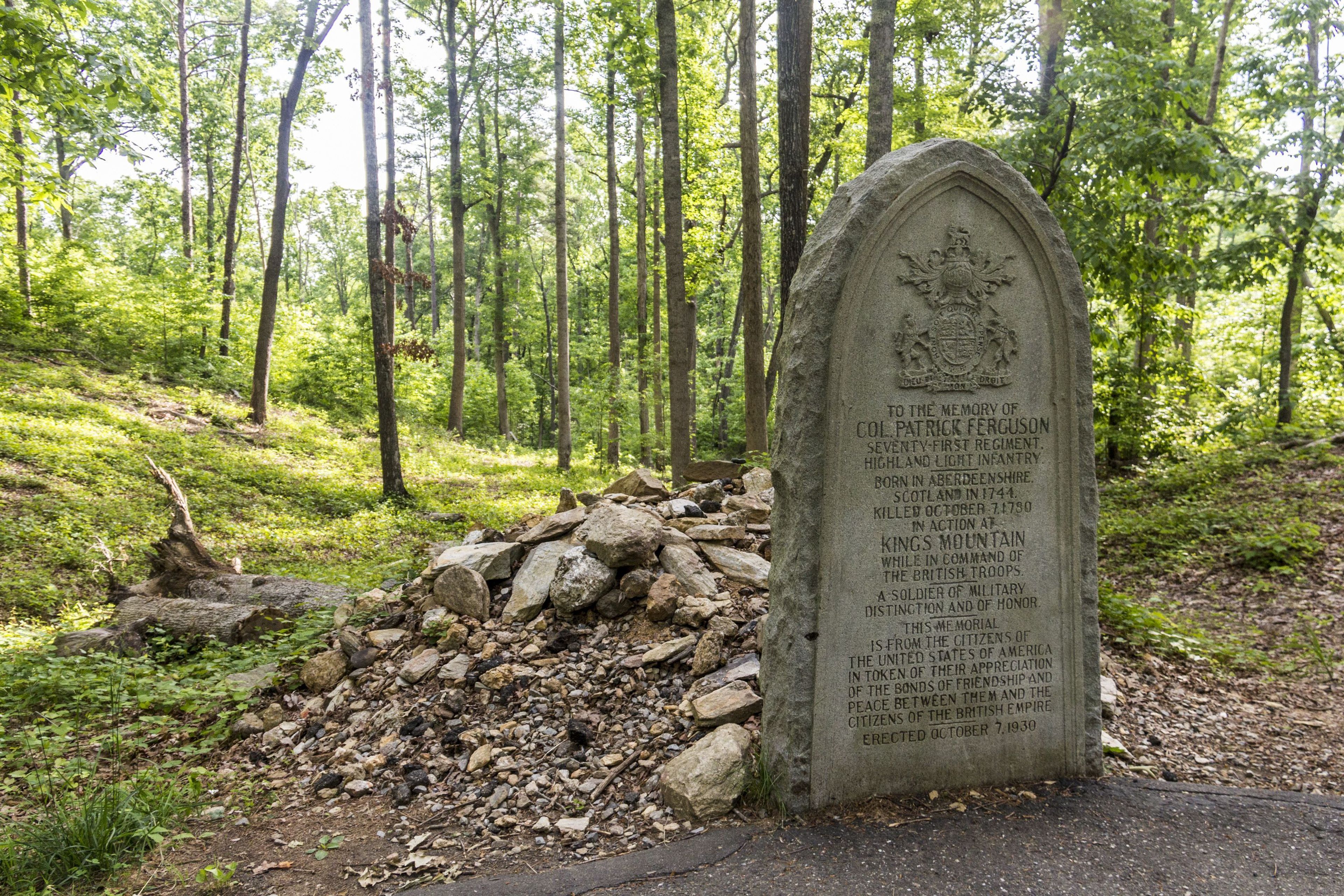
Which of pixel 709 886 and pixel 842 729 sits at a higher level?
pixel 842 729

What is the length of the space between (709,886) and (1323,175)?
11.0 metres

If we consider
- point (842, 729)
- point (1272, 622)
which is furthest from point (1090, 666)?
point (1272, 622)

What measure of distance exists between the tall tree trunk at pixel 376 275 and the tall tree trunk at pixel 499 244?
9.42 meters

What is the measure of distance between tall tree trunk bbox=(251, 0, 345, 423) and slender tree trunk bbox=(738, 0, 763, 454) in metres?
8.74

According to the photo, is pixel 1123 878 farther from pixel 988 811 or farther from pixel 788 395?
pixel 788 395

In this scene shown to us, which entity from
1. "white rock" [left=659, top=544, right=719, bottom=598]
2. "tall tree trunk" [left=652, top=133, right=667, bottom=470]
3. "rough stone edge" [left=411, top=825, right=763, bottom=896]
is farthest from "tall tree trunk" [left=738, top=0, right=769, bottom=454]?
"tall tree trunk" [left=652, top=133, right=667, bottom=470]

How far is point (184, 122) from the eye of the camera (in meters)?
19.0

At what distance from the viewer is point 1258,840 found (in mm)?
3031

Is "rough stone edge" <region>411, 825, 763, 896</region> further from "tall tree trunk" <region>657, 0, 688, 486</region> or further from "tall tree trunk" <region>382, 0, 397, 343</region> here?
"tall tree trunk" <region>382, 0, 397, 343</region>

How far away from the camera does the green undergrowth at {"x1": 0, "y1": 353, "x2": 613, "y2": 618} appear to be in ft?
25.6

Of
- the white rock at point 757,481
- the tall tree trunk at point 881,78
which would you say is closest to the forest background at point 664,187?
the tall tree trunk at point 881,78

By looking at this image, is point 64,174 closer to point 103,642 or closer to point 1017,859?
point 103,642

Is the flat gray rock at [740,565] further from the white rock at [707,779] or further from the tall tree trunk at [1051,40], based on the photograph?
the tall tree trunk at [1051,40]

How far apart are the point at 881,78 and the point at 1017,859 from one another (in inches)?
277
